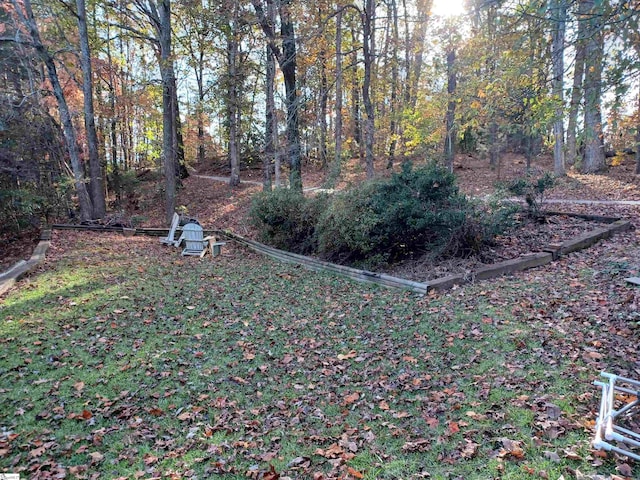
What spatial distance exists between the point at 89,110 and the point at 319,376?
41.2 ft

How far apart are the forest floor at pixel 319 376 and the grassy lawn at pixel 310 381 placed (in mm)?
16

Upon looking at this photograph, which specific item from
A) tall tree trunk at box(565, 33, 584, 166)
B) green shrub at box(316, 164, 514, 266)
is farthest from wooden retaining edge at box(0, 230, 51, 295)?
tall tree trunk at box(565, 33, 584, 166)

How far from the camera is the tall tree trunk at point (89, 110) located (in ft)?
38.9

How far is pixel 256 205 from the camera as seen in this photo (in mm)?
9086

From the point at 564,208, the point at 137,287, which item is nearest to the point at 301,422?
the point at 137,287

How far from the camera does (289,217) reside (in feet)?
28.5

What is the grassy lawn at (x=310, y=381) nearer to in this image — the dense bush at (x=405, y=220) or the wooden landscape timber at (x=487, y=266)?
the wooden landscape timber at (x=487, y=266)

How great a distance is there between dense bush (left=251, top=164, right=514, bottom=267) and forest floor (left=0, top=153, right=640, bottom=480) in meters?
0.98

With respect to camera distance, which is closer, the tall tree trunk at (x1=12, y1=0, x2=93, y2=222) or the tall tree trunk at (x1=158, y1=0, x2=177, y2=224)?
the tall tree trunk at (x1=12, y1=0, x2=93, y2=222)

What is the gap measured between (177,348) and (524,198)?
7.37 meters

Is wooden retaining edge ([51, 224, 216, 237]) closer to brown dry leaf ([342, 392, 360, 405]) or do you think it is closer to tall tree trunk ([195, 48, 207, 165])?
tall tree trunk ([195, 48, 207, 165])

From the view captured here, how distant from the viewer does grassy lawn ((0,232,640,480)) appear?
101 inches

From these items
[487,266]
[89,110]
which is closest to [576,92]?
[487,266]

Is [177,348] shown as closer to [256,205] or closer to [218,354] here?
[218,354]
